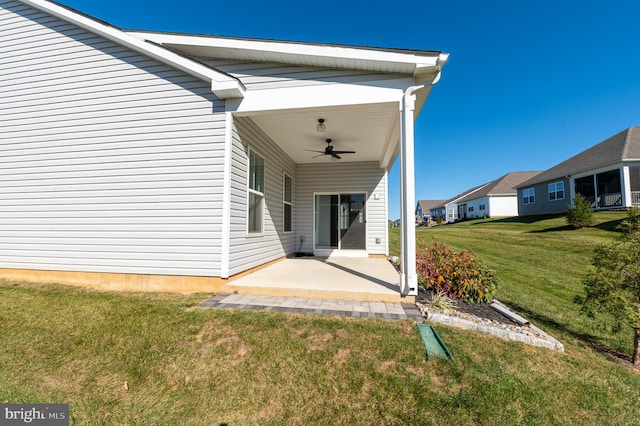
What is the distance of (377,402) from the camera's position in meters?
1.92

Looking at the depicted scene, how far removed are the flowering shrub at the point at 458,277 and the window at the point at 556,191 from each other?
21218mm

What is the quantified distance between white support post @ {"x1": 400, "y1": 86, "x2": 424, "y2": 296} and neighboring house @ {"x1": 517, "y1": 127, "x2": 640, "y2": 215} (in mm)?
18217

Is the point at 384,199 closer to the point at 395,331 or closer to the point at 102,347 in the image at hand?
the point at 395,331

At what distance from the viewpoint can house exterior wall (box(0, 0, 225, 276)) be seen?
4250mm

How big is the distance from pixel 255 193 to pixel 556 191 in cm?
2398

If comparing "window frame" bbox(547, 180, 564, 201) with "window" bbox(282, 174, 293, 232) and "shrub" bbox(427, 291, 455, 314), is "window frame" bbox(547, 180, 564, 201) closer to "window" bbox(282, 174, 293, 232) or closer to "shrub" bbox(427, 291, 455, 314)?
"window" bbox(282, 174, 293, 232)

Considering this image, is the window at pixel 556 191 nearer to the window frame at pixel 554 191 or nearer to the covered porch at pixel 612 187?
the window frame at pixel 554 191

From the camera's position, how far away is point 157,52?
13.8 feet

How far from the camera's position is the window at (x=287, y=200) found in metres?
7.35

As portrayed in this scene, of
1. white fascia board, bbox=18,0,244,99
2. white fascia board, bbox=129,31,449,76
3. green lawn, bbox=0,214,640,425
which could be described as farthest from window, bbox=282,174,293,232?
green lawn, bbox=0,214,640,425

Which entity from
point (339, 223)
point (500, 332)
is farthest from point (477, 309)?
point (339, 223)

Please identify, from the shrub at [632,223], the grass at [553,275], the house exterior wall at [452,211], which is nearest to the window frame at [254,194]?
the grass at [553,275]

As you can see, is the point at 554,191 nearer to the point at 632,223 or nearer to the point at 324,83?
the point at 632,223

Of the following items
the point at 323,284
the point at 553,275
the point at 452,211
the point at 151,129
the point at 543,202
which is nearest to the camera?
the point at 323,284
